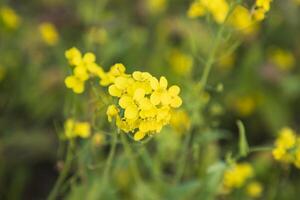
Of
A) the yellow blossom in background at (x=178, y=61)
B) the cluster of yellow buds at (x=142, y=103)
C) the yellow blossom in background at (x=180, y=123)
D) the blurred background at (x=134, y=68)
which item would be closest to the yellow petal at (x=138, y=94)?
the cluster of yellow buds at (x=142, y=103)

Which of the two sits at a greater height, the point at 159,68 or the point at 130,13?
the point at 130,13

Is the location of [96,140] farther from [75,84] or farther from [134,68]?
[134,68]

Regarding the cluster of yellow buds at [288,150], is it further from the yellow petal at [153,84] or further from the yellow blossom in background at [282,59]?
the yellow blossom in background at [282,59]

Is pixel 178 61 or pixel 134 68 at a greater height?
pixel 178 61

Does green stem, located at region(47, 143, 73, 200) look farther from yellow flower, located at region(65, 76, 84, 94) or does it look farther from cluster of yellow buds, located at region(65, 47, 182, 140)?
cluster of yellow buds, located at region(65, 47, 182, 140)

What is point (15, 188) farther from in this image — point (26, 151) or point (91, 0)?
point (91, 0)

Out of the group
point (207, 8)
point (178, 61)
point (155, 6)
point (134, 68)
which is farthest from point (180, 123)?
point (155, 6)

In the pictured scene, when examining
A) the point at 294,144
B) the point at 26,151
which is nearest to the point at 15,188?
the point at 26,151
